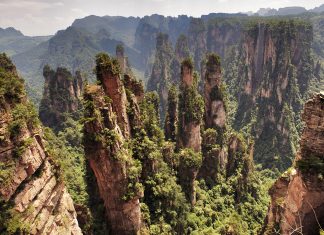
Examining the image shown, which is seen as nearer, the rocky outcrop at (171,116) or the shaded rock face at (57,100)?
the rocky outcrop at (171,116)

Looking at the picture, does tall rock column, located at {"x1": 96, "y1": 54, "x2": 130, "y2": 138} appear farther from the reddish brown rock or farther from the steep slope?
the steep slope

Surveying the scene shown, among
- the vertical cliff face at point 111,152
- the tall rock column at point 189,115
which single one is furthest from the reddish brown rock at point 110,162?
the tall rock column at point 189,115

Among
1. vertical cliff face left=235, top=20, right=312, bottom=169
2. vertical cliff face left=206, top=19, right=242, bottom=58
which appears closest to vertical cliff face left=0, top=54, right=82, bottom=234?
vertical cliff face left=235, top=20, right=312, bottom=169

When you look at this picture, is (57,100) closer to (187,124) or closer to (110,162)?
(187,124)

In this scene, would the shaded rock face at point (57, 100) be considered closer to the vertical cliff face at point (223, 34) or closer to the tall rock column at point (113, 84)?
the tall rock column at point (113, 84)

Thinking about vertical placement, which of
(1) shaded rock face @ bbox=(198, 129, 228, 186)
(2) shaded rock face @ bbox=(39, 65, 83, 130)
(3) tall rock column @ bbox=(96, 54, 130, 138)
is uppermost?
(3) tall rock column @ bbox=(96, 54, 130, 138)

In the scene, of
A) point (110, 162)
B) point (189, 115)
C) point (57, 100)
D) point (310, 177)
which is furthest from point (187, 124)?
point (57, 100)
